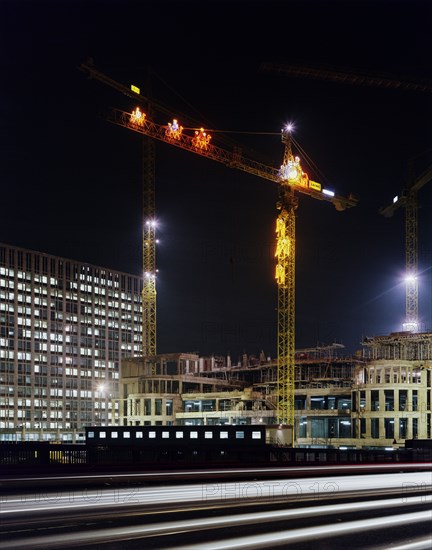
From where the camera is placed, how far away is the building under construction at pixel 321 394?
9944cm

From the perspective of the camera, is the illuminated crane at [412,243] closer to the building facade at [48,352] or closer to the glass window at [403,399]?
the glass window at [403,399]

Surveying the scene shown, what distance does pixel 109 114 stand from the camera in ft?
335

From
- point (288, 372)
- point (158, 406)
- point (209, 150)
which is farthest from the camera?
point (158, 406)

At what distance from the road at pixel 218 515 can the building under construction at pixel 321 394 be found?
220 ft

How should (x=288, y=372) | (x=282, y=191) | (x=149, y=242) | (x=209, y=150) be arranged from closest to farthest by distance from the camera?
→ (x=288, y=372)
(x=282, y=191)
(x=209, y=150)
(x=149, y=242)

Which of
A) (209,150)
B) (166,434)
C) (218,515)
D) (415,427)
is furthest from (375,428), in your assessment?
(218,515)

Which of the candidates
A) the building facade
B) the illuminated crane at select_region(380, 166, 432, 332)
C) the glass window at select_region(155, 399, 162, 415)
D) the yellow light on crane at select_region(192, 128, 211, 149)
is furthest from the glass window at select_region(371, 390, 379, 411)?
the building facade

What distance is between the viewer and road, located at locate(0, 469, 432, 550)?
49.6ft

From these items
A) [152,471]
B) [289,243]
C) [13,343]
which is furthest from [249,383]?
[152,471]

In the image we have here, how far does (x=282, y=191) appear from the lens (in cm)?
10525

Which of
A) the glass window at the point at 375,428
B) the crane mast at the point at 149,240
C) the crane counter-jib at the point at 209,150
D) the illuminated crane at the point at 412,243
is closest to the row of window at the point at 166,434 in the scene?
the glass window at the point at 375,428

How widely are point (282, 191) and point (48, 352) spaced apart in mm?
98789

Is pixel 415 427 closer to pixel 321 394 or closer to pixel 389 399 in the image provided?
pixel 389 399

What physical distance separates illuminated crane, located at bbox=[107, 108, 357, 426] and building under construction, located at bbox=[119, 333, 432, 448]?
9888mm
